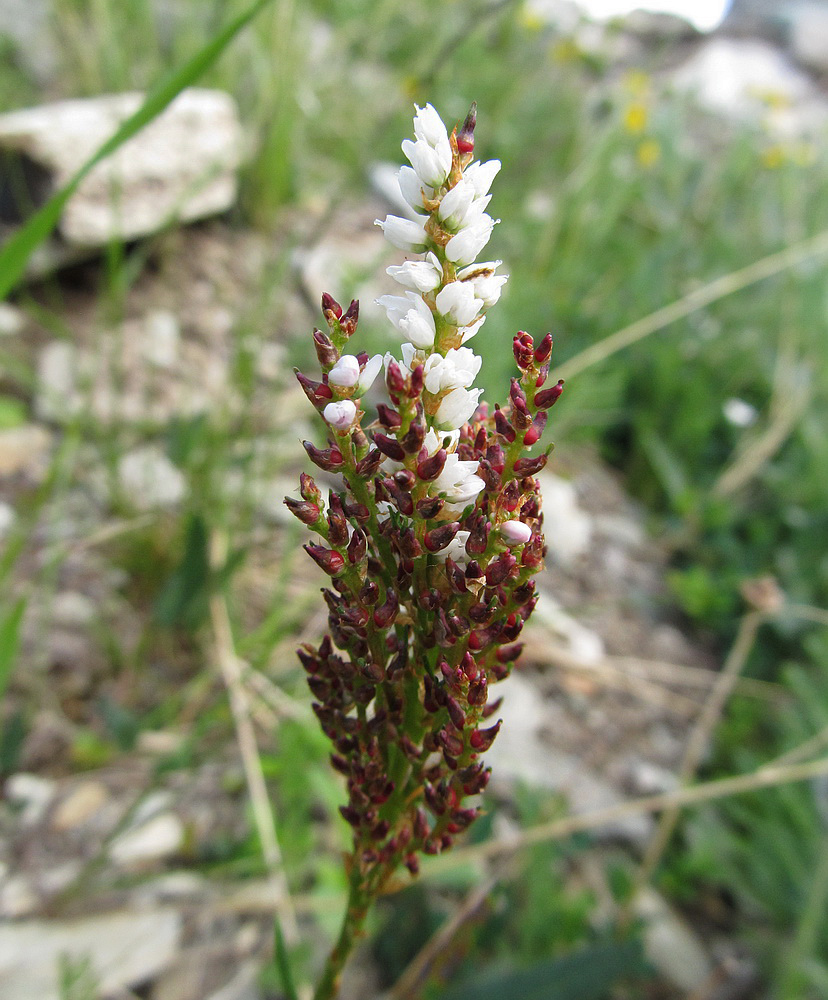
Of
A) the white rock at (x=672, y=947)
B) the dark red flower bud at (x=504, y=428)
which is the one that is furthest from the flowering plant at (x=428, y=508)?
the white rock at (x=672, y=947)

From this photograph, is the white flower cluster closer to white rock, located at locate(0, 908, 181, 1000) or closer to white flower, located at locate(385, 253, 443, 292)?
white flower, located at locate(385, 253, 443, 292)

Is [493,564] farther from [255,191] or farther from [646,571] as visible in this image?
[255,191]

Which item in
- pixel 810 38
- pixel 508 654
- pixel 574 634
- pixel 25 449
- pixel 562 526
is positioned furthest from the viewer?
pixel 810 38

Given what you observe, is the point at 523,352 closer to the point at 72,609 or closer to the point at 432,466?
the point at 432,466

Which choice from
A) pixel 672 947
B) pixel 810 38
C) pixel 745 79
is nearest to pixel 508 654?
pixel 672 947

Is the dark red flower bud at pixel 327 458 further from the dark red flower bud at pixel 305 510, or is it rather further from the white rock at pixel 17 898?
the white rock at pixel 17 898

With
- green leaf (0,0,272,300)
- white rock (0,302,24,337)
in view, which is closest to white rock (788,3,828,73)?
white rock (0,302,24,337)
